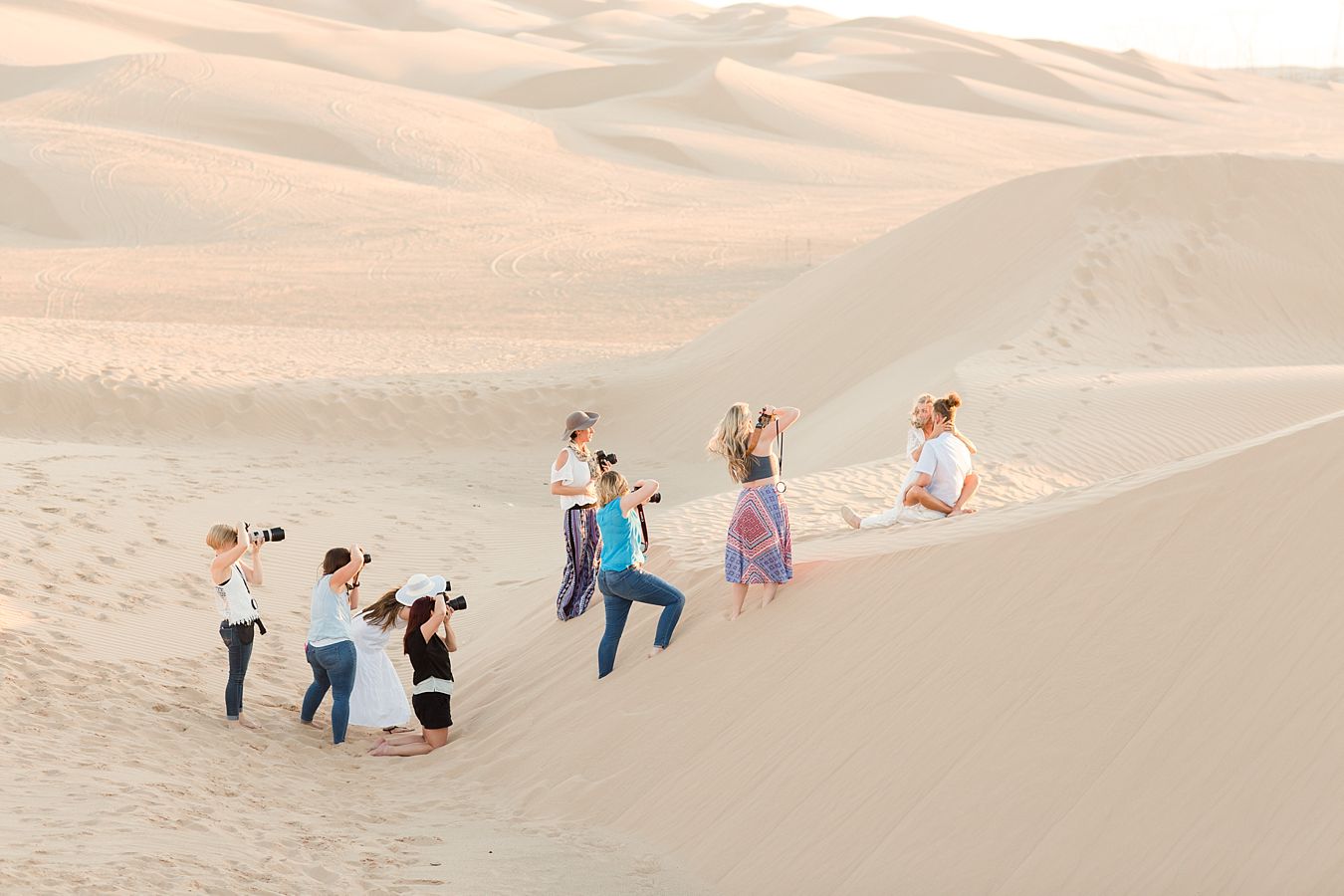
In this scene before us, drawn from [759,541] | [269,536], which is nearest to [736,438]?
[759,541]

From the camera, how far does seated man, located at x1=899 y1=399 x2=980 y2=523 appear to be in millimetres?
8953

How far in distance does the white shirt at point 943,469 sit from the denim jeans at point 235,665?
4423 millimetres

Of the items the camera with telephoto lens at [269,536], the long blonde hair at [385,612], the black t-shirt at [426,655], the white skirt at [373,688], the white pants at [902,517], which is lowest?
the white skirt at [373,688]

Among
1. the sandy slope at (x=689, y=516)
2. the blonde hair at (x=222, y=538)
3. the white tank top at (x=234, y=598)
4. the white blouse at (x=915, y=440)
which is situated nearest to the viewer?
the sandy slope at (x=689, y=516)

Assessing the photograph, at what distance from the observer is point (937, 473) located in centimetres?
897

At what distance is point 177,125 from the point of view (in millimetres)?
45156

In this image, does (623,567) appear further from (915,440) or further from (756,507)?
(915,440)

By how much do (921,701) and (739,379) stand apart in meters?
12.2

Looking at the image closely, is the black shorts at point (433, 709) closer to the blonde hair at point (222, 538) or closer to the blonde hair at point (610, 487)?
the blonde hair at point (222, 538)

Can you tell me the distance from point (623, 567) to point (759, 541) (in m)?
0.80

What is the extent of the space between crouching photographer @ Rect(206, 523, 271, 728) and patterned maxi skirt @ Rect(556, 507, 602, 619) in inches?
77.3

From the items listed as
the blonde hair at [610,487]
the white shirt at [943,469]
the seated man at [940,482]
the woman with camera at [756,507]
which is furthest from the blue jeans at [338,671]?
the white shirt at [943,469]

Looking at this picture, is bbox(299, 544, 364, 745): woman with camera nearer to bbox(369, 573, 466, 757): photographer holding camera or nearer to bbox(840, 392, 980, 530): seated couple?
bbox(369, 573, 466, 757): photographer holding camera

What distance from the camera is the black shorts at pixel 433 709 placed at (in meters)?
8.25
